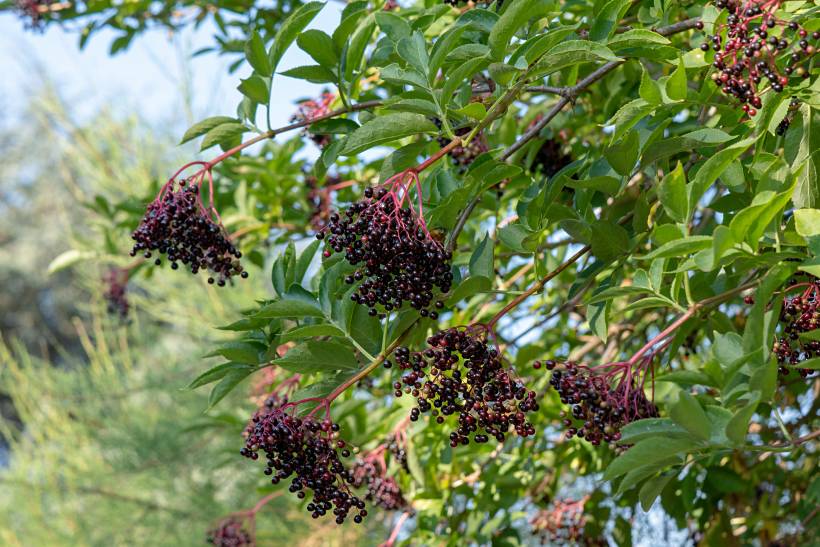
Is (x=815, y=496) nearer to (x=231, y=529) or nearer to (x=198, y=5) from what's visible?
(x=231, y=529)

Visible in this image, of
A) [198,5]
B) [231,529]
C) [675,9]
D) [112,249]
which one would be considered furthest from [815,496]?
[198,5]

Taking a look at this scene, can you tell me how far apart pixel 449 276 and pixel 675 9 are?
0.61m

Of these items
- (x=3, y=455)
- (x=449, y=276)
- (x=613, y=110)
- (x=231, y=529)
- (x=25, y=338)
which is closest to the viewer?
(x=449, y=276)

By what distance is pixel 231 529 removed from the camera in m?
1.96

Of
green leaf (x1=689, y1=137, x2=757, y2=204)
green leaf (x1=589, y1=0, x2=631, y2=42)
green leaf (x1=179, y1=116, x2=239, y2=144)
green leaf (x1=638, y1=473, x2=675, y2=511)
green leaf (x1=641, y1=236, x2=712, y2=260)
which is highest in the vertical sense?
green leaf (x1=179, y1=116, x2=239, y2=144)

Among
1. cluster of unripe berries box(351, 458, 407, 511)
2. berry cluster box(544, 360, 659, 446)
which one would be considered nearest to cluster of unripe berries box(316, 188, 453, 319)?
berry cluster box(544, 360, 659, 446)

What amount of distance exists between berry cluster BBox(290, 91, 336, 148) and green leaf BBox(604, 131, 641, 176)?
627mm

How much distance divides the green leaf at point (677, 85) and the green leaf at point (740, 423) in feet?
1.17

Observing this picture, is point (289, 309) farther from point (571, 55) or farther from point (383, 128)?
point (571, 55)

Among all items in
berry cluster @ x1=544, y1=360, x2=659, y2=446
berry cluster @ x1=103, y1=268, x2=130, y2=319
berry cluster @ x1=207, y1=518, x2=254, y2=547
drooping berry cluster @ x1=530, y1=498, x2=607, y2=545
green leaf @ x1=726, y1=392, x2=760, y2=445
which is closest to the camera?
green leaf @ x1=726, y1=392, x2=760, y2=445

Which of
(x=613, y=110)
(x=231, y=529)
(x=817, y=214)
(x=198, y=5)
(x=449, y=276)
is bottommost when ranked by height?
(x=231, y=529)

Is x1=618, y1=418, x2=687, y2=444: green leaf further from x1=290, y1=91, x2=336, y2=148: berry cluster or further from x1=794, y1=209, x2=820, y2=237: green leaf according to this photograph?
x1=290, y1=91, x2=336, y2=148: berry cluster

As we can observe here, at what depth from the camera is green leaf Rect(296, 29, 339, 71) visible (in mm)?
1150

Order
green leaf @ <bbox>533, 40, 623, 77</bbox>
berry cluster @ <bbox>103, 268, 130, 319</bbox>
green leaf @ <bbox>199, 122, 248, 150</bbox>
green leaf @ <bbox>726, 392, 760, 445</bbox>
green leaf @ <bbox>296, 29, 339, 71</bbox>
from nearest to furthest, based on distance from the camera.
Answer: green leaf @ <bbox>726, 392, 760, 445</bbox> < green leaf @ <bbox>533, 40, 623, 77</bbox> < green leaf @ <bbox>296, 29, 339, 71</bbox> < green leaf @ <bbox>199, 122, 248, 150</bbox> < berry cluster @ <bbox>103, 268, 130, 319</bbox>
